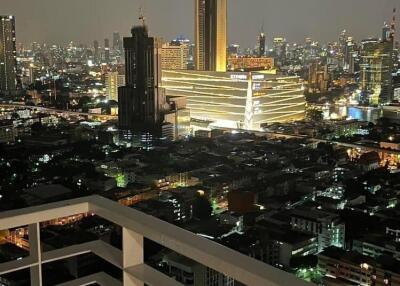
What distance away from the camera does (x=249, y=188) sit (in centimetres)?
609

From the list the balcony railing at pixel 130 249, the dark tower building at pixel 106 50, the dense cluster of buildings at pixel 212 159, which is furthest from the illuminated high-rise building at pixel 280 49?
the balcony railing at pixel 130 249

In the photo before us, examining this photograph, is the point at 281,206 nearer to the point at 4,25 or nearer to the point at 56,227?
the point at 56,227

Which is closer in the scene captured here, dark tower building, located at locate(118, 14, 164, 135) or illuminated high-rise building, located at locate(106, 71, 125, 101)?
dark tower building, located at locate(118, 14, 164, 135)

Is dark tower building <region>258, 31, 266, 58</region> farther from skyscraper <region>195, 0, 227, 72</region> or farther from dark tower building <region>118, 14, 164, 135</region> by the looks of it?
dark tower building <region>118, 14, 164, 135</region>

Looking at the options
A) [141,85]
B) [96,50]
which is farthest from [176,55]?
[96,50]

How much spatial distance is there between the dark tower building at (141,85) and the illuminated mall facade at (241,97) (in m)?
1.64

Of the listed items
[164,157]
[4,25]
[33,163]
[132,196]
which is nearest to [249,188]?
[132,196]

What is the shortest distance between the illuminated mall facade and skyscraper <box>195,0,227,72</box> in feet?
4.99

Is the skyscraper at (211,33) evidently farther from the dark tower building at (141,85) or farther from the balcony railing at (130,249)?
the balcony railing at (130,249)

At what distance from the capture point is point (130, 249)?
1.75 ft

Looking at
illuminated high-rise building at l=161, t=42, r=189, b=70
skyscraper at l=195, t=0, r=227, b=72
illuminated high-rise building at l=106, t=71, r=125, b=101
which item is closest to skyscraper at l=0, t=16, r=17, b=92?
illuminated high-rise building at l=106, t=71, r=125, b=101

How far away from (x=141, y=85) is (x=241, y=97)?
7.18 ft

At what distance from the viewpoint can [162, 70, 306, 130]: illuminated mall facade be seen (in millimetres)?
11000

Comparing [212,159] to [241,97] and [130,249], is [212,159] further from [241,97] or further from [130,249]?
[130,249]
